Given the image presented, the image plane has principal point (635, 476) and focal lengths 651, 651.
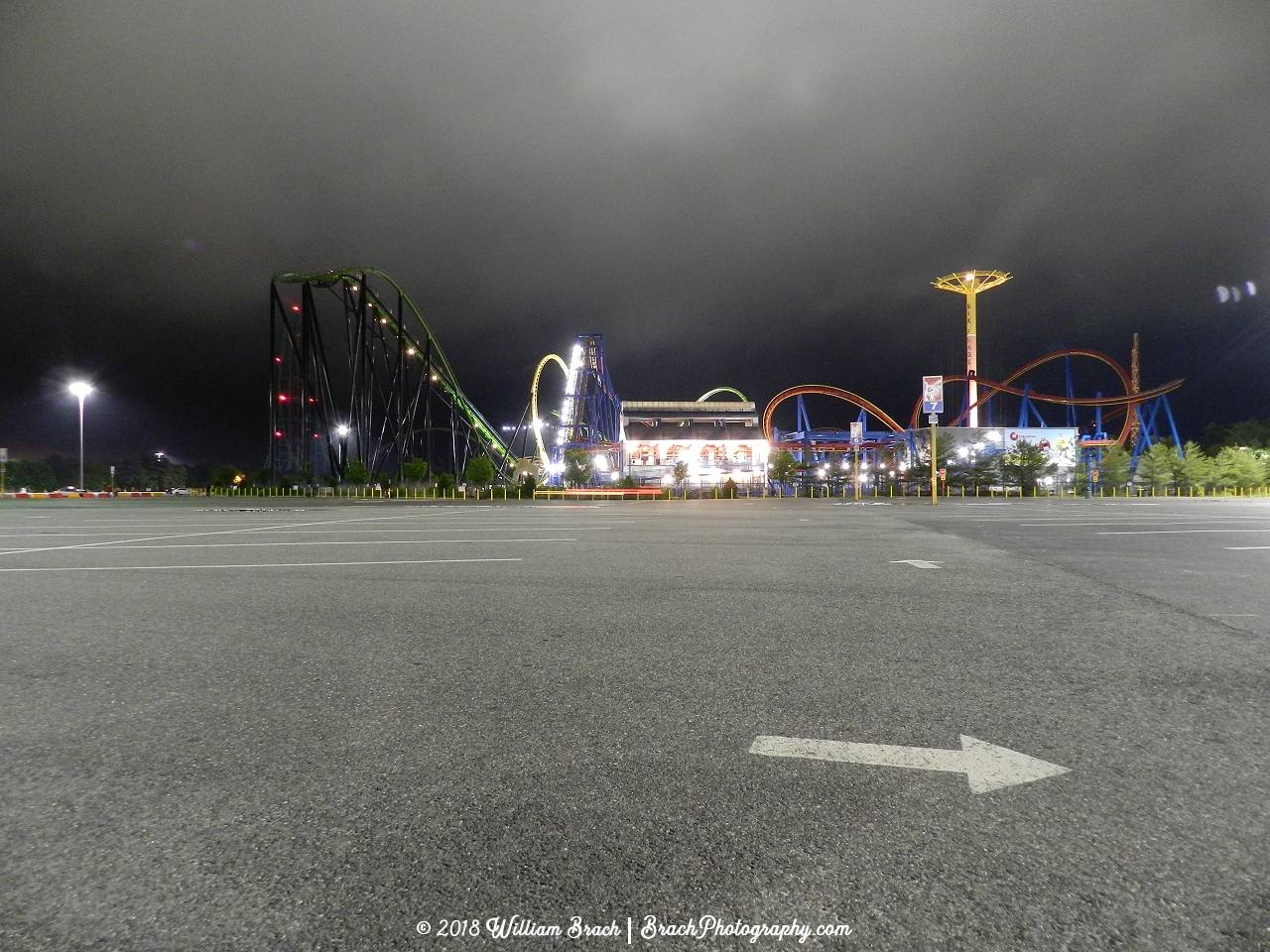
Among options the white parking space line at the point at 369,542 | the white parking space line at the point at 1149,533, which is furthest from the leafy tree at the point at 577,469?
the white parking space line at the point at 1149,533

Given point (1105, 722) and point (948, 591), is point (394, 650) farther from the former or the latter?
point (948, 591)

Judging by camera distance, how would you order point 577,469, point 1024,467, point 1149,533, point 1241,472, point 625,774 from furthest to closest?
point 577,469, point 1024,467, point 1241,472, point 1149,533, point 625,774

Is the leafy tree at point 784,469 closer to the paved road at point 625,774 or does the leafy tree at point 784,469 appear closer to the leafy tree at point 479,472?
the leafy tree at point 479,472

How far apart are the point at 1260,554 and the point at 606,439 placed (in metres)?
83.8

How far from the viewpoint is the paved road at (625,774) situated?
1428 mm

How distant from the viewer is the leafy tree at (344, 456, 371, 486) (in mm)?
51156

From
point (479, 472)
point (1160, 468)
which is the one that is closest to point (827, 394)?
point (1160, 468)

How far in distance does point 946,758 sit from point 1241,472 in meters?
64.3

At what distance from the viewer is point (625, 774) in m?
2.09

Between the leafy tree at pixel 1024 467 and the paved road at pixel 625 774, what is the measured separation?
51.1m

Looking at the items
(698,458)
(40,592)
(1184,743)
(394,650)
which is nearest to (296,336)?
(698,458)

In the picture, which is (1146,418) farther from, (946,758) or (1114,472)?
(946,758)

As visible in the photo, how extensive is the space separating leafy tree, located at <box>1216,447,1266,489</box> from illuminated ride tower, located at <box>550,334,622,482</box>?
52183 millimetres

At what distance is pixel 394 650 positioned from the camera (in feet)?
12.3
